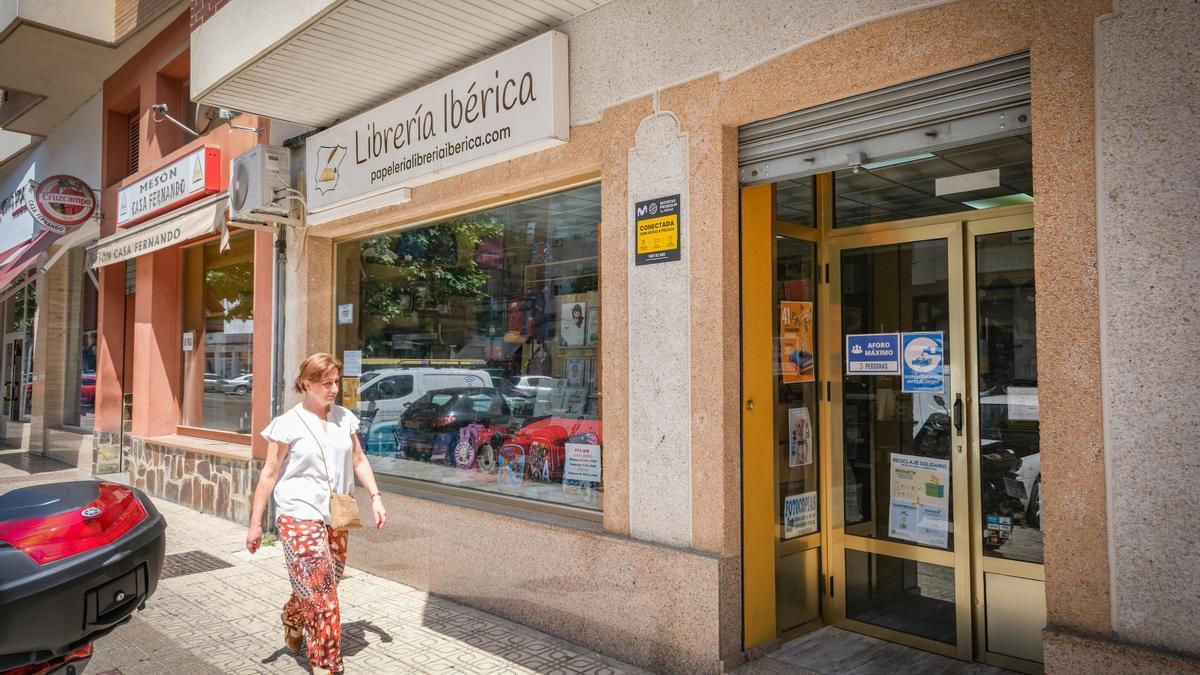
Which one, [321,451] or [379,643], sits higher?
[321,451]

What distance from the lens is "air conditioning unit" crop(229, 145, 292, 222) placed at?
7355mm

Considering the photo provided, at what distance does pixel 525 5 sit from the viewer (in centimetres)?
491

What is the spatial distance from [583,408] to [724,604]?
186 centimetres

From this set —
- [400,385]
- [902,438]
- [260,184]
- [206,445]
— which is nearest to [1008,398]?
[902,438]

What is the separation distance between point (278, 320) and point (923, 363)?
604 centimetres

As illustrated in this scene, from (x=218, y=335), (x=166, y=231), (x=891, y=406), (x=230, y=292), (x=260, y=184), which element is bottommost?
(x=891, y=406)

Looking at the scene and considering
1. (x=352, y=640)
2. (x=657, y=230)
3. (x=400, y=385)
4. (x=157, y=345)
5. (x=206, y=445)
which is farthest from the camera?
(x=157, y=345)

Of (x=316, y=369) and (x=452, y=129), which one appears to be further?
(x=452, y=129)

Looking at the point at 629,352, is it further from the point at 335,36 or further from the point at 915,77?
the point at 335,36

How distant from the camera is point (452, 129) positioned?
5684mm

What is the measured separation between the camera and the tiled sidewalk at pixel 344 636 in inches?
177

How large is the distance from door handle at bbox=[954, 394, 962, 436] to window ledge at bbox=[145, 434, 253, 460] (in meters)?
6.74

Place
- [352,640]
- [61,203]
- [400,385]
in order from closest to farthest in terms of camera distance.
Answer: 1. [352,640]
2. [400,385]
3. [61,203]

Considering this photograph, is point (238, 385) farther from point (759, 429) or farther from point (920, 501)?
point (920, 501)
